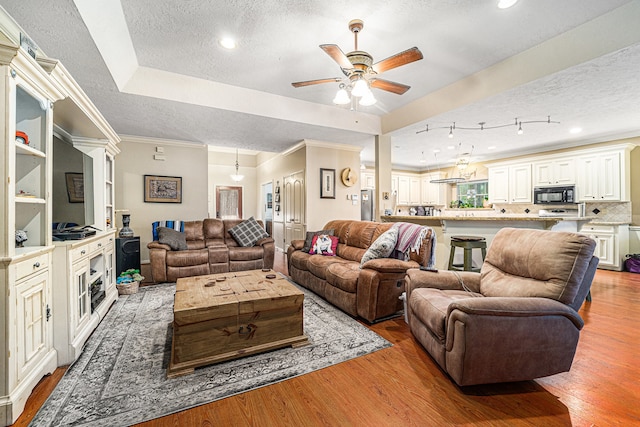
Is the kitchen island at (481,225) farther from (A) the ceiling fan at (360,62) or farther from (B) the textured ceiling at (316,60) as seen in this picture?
(A) the ceiling fan at (360,62)

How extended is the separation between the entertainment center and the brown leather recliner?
8.01 ft

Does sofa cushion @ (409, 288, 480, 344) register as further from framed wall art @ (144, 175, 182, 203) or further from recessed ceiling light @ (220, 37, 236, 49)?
framed wall art @ (144, 175, 182, 203)

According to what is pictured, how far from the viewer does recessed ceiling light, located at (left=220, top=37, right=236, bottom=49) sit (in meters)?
2.82

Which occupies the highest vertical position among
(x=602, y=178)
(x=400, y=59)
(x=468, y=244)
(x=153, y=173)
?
(x=400, y=59)

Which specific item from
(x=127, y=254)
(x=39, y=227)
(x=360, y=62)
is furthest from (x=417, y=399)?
(x=127, y=254)

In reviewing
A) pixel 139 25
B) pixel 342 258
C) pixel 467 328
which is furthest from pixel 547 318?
pixel 139 25

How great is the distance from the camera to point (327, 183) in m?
5.96

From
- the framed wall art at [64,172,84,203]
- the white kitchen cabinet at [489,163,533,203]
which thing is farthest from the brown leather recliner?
the white kitchen cabinet at [489,163,533,203]

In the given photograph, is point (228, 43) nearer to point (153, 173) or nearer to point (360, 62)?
point (360, 62)

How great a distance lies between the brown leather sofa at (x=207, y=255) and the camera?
412cm

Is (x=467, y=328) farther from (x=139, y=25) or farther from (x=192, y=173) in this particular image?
(x=192, y=173)

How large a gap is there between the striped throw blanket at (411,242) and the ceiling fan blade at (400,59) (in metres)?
1.58

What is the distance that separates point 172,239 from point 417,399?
4027 millimetres

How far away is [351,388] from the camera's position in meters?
1.72
